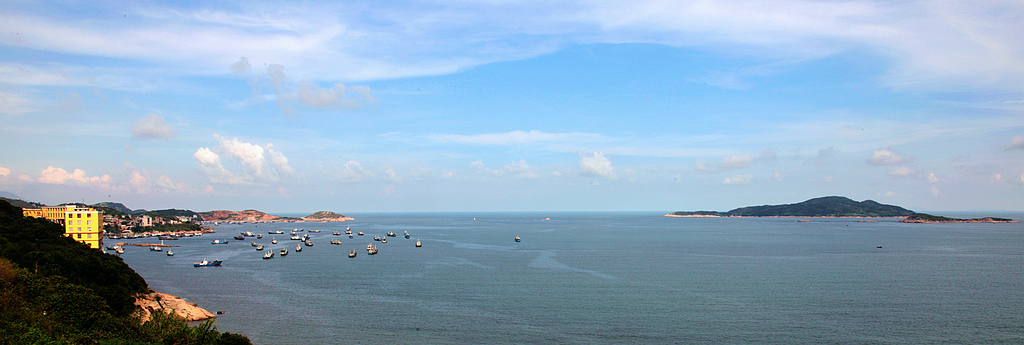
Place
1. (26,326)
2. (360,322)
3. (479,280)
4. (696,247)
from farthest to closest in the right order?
(696,247) < (479,280) < (360,322) < (26,326)

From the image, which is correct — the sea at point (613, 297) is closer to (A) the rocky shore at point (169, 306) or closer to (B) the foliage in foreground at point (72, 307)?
(A) the rocky shore at point (169, 306)

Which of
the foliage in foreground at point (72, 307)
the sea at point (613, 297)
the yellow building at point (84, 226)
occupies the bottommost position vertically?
the sea at point (613, 297)

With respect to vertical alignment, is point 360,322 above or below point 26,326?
below

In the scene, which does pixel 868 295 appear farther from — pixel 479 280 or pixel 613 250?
pixel 613 250

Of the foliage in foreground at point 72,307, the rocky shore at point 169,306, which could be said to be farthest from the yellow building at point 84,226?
the rocky shore at point 169,306

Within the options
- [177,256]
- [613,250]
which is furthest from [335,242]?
[613,250]

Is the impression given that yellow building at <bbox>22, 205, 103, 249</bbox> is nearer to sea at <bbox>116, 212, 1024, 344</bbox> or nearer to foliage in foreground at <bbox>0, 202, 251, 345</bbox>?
sea at <bbox>116, 212, 1024, 344</bbox>
